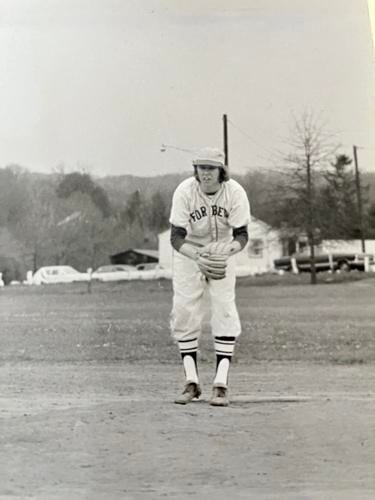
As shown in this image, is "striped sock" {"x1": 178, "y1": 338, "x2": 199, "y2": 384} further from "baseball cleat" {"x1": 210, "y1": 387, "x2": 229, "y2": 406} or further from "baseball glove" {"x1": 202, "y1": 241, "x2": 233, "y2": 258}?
"baseball glove" {"x1": 202, "y1": 241, "x2": 233, "y2": 258}

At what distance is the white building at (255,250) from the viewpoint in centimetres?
158

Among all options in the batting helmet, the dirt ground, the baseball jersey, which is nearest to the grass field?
the dirt ground

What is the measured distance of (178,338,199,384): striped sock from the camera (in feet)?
5.12

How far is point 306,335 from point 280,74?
22.7 inches

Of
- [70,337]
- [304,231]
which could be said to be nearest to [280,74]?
[304,231]

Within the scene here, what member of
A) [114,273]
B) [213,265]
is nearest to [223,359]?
[213,265]

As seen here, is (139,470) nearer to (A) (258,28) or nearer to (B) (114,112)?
(B) (114,112)

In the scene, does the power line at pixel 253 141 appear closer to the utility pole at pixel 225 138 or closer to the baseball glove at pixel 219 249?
the utility pole at pixel 225 138

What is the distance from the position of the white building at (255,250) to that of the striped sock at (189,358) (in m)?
0.17

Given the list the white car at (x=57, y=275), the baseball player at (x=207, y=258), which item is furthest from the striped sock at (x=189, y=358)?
the white car at (x=57, y=275)

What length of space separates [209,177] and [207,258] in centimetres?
18

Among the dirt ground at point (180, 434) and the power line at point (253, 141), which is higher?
the power line at point (253, 141)

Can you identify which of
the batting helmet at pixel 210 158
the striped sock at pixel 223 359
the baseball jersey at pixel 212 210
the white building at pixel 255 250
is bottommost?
the striped sock at pixel 223 359

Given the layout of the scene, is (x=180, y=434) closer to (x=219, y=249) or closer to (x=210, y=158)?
(x=219, y=249)
